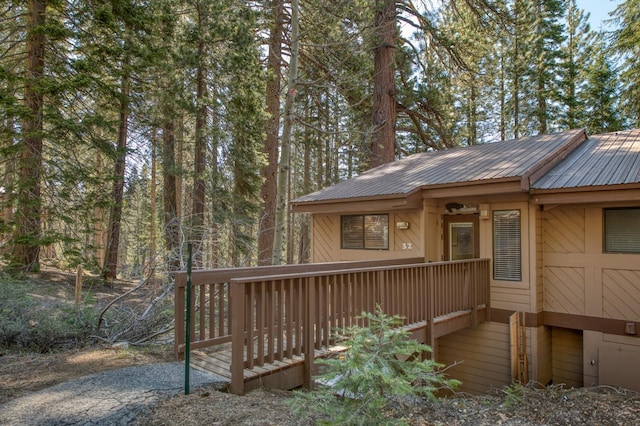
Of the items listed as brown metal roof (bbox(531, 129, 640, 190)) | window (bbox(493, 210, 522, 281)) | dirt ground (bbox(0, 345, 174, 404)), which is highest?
brown metal roof (bbox(531, 129, 640, 190))

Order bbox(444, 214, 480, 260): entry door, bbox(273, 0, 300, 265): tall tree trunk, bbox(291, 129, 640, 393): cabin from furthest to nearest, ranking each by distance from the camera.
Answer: bbox(273, 0, 300, 265): tall tree trunk < bbox(444, 214, 480, 260): entry door < bbox(291, 129, 640, 393): cabin

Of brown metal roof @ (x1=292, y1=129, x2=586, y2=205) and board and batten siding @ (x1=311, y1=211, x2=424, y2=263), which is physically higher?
brown metal roof @ (x1=292, y1=129, x2=586, y2=205)

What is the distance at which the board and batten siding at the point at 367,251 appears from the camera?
7953 mm

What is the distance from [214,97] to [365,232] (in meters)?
6.55

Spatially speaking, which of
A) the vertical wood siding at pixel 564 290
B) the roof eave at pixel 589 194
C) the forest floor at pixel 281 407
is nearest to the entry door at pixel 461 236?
the vertical wood siding at pixel 564 290

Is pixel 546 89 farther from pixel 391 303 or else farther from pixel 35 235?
pixel 35 235

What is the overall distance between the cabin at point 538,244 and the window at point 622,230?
14 mm

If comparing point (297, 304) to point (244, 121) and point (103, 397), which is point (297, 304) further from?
point (244, 121)

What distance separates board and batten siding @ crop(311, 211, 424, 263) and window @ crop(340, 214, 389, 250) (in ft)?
0.37

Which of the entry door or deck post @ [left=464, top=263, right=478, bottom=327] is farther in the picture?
the entry door

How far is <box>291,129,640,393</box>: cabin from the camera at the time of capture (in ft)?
20.0

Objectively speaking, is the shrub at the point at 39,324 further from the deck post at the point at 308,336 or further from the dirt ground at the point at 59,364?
the deck post at the point at 308,336

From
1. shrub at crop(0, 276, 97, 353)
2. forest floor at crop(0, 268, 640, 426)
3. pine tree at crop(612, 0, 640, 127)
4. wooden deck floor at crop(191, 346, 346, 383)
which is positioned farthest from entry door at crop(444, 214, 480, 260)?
pine tree at crop(612, 0, 640, 127)

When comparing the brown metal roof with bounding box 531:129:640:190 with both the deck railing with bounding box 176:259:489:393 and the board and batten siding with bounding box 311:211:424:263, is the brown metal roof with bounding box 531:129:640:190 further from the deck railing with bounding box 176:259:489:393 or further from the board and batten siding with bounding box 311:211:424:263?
the deck railing with bounding box 176:259:489:393
